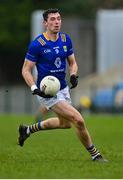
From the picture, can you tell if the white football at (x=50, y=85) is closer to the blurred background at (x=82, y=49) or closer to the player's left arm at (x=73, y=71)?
the player's left arm at (x=73, y=71)

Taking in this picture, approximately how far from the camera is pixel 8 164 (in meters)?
14.0

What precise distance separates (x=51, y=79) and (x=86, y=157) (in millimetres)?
1919

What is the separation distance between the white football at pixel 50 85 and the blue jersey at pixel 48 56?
1.08ft

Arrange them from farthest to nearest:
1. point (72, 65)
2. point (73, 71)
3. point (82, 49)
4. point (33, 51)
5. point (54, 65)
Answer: point (82, 49)
point (72, 65)
point (73, 71)
point (54, 65)
point (33, 51)

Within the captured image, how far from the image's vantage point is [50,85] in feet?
46.3

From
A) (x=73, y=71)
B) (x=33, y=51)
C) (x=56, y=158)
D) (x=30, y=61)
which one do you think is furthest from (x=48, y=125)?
(x=33, y=51)

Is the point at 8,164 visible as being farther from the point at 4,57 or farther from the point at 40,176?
the point at 4,57

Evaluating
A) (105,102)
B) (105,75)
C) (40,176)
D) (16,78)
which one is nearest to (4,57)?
(16,78)

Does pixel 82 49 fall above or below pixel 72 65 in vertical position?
below

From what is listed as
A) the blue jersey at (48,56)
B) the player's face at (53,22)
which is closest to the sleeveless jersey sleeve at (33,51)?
the blue jersey at (48,56)

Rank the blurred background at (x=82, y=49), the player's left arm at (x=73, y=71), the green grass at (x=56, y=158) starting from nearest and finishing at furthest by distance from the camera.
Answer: the green grass at (x=56, y=158)
the player's left arm at (x=73, y=71)
the blurred background at (x=82, y=49)

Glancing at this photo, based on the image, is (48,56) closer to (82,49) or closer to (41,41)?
(41,41)

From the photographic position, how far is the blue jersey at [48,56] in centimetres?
1442

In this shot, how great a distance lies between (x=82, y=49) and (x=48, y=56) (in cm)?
4817
